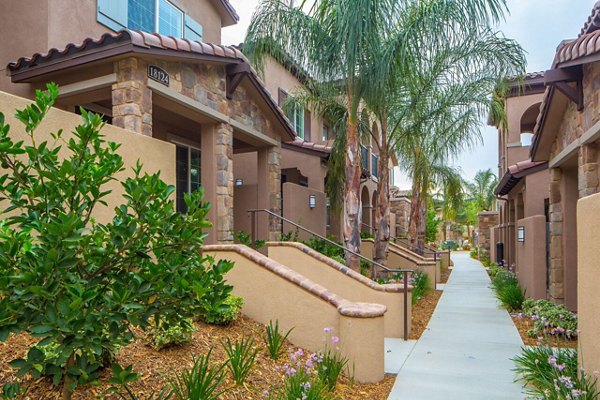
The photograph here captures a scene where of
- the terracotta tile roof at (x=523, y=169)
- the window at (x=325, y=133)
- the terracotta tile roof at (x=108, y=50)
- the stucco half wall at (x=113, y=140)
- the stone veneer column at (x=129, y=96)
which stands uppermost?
the window at (x=325, y=133)

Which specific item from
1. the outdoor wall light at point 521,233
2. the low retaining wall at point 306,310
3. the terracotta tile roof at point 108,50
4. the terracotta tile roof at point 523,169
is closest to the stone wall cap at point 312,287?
the low retaining wall at point 306,310

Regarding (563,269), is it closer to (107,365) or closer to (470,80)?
(470,80)

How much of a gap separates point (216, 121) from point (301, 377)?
5.44 m

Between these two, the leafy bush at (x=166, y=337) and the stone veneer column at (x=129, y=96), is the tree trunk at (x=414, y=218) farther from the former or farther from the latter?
the leafy bush at (x=166, y=337)

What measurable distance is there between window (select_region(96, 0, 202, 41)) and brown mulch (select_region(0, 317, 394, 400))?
22.8ft

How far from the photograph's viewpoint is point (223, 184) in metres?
7.87

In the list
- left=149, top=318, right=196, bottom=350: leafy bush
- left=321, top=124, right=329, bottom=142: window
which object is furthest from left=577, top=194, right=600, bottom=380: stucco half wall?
left=321, top=124, right=329, bottom=142: window

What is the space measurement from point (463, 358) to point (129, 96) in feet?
20.5

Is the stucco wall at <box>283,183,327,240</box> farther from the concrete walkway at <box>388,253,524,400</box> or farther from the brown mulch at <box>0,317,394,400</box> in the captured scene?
the brown mulch at <box>0,317,394,400</box>

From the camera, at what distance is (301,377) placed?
12.9 ft

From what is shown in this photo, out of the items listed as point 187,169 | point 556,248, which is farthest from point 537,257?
point 187,169

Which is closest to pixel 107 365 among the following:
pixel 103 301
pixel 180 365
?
pixel 180 365

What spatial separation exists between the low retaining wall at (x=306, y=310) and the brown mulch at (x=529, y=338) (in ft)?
9.34

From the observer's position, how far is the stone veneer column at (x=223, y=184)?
783 centimetres
